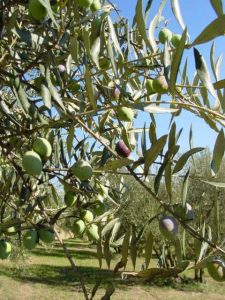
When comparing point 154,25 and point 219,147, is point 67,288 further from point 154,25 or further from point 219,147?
point 219,147

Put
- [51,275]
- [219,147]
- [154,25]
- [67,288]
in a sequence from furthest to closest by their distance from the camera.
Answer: [51,275] < [67,288] < [154,25] < [219,147]

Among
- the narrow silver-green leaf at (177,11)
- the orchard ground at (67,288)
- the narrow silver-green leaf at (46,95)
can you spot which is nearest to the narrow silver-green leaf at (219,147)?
the narrow silver-green leaf at (177,11)

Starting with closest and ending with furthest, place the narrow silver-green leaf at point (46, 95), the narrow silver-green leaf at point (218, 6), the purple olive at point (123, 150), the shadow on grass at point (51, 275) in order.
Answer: the narrow silver-green leaf at point (218, 6)
the narrow silver-green leaf at point (46, 95)
the purple olive at point (123, 150)
the shadow on grass at point (51, 275)

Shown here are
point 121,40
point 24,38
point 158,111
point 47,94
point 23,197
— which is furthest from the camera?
point 121,40

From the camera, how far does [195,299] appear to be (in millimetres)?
11656

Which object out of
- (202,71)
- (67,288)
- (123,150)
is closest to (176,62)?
(202,71)

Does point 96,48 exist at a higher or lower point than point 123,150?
higher

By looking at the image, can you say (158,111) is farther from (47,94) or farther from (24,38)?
(24,38)

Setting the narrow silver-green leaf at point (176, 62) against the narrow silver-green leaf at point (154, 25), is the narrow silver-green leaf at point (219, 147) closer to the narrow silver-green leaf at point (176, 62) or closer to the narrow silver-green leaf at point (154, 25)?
the narrow silver-green leaf at point (176, 62)

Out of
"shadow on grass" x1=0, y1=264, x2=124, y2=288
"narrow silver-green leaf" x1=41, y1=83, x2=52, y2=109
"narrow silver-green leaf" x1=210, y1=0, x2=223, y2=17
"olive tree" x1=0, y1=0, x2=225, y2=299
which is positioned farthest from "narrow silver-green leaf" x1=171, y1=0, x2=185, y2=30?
"shadow on grass" x1=0, y1=264, x2=124, y2=288

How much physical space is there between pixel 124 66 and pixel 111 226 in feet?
1.34

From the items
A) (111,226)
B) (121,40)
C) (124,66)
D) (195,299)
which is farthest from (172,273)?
(195,299)

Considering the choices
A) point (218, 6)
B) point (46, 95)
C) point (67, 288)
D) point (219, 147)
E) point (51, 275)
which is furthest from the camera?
point (51, 275)

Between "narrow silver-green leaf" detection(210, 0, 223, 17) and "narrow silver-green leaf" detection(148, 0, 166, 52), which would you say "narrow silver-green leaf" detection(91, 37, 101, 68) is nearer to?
"narrow silver-green leaf" detection(148, 0, 166, 52)
